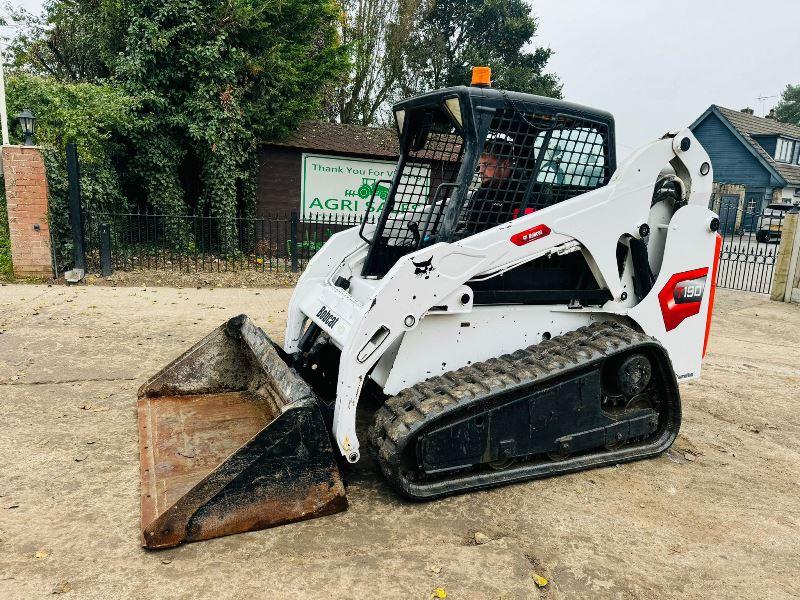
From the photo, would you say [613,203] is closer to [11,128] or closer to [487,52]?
[11,128]

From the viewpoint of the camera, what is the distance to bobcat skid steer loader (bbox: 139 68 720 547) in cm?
323

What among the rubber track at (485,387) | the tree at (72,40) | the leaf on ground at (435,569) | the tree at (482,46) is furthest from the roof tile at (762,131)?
the leaf on ground at (435,569)

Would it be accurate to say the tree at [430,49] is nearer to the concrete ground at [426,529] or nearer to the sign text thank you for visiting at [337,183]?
the sign text thank you for visiting at [337,183]

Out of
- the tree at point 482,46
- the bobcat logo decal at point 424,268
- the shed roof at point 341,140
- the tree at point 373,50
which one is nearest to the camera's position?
the bobcat logo decal at point 424,268

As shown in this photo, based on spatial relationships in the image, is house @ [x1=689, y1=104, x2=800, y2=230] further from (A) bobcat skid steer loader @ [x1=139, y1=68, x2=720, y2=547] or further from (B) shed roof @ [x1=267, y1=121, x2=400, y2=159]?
(A) bobcat skid steer loader @ [x1=139, y1=68, x2=720, y2=547]

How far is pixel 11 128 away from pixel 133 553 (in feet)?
40.2

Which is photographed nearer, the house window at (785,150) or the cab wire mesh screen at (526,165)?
the cab wire mesh screen at (526,165)

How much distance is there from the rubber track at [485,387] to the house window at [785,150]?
1509 inches

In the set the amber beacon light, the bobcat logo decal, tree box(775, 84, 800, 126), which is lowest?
the bobcat logo decal

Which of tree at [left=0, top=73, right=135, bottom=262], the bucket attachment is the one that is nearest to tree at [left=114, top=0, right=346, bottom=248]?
tree at [left=0, top=73, right=135, bottom=262]

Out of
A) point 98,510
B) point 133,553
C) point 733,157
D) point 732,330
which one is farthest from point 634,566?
point 733,157

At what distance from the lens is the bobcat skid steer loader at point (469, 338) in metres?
3.23

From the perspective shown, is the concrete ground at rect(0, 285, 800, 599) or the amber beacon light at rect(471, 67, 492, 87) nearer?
the concrete ground at rect(0, 285, 800, 599)

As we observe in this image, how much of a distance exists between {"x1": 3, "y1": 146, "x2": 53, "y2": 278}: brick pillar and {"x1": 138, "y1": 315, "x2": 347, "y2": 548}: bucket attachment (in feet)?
22.7
